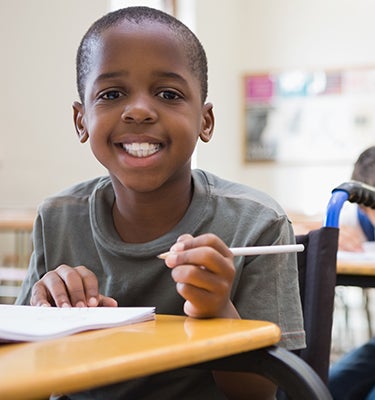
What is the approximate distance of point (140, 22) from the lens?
113 cm

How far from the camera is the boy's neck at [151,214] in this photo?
1187mm

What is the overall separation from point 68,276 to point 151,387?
0.25 m

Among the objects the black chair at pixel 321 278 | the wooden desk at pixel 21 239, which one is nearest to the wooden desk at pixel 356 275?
the black chair at pixel 321 278

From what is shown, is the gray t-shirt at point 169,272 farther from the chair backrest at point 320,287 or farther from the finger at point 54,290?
the finger at point 54,290

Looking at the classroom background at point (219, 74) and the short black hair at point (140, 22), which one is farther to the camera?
the classroom background at point (219, 74)

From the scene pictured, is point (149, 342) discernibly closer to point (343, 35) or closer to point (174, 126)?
point (174, 126)

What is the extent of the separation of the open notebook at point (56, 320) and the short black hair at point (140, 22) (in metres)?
0.49

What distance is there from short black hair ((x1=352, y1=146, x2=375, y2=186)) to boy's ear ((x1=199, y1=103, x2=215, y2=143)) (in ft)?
3.56

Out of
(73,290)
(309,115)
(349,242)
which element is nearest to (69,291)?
(73,290)

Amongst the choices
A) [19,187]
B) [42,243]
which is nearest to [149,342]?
[42,243]

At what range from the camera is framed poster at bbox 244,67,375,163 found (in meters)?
6.22

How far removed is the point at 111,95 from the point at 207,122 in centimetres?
23

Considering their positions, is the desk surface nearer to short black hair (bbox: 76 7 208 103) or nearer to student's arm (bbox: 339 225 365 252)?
short black hair (bbox: 76 7 208 103)

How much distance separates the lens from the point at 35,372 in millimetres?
506
